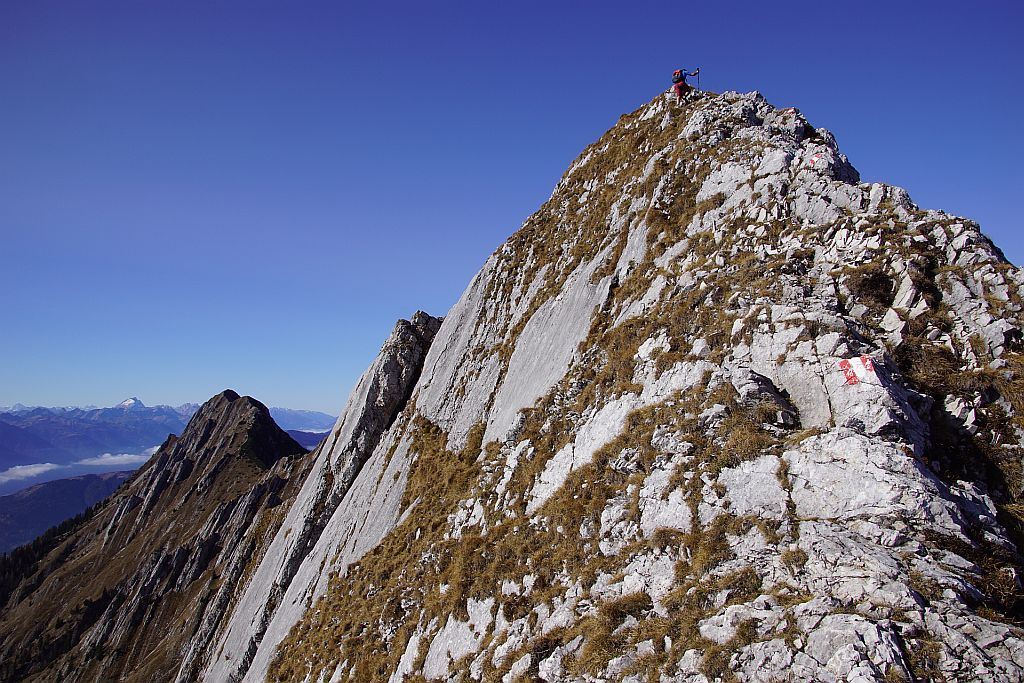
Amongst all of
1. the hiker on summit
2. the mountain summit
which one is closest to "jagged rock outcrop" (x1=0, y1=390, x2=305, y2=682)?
the mountain summit

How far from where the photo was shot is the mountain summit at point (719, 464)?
9867mm

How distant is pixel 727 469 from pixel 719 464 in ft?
0.98

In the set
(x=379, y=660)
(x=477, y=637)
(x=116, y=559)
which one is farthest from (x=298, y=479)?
(x=477, y=637)

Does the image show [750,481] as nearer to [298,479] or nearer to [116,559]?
[298,479]

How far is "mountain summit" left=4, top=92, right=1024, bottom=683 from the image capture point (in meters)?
9.87

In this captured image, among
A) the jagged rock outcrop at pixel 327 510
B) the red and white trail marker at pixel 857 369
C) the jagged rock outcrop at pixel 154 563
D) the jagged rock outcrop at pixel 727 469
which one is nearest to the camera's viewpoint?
the jagged rock outcrop at pixel 727 469

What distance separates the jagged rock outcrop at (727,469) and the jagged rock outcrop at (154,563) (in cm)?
7183

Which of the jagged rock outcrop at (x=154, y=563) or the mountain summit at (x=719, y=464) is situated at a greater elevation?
the mountain summit at (x=719, y=464)

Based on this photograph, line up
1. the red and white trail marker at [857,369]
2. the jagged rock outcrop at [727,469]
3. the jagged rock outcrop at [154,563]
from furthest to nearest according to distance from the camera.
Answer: the jagged rock outcrop at [154,563] → the red and white trail marker at [857,369] → the jagged rock outcrop at [727,469]

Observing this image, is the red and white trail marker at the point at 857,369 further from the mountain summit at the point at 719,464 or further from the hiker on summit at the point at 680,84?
the hiker on summit at the point at 680,84

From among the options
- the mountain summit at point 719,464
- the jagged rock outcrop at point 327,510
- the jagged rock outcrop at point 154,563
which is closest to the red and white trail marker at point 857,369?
the mountain summit at point 719,464

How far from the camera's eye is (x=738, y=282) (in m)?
20.5

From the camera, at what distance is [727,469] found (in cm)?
1377

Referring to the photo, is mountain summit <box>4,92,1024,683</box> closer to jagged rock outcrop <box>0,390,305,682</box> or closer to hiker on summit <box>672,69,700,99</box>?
hiker on summit <box>672,69,700,99</box>
